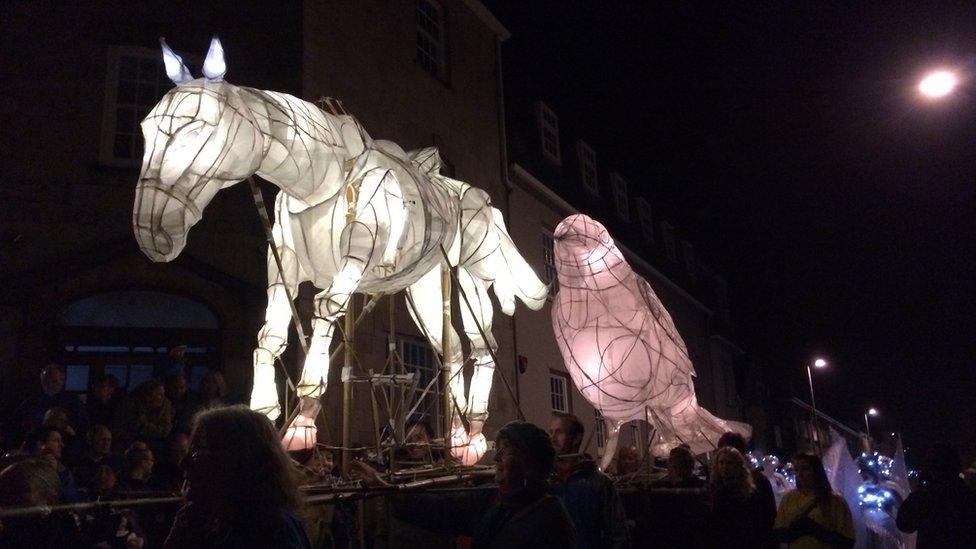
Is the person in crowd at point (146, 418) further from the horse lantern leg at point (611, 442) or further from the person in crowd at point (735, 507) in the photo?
the person in crowd at point (735, 507)

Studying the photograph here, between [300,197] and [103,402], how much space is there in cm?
434

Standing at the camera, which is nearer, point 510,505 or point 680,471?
point 510,505

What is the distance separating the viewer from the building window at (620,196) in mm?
20281

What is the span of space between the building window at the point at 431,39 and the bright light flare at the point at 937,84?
7.75 m

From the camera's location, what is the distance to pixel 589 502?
13.2 feet

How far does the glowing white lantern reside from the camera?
620 cm

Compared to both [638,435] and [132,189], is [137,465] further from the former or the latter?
[638,435]

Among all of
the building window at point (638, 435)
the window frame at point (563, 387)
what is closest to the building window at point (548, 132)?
the window frame at point (563, 387)

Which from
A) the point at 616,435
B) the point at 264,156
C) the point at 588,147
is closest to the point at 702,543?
the point at 616,435

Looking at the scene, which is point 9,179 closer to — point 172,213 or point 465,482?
point 172,213

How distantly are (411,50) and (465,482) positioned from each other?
900cm

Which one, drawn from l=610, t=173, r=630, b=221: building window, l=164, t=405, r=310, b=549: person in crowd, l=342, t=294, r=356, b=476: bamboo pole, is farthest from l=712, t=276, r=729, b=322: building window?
l=164, t=405, r=310, b=549: person in crowd

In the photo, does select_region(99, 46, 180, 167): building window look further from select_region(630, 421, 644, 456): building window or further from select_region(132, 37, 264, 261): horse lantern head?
select_region(630, 421, 644, 456): building window

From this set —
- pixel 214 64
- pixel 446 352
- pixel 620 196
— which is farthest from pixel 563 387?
pixel 214 64
